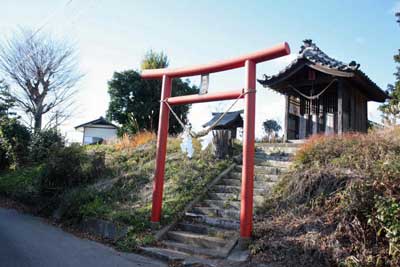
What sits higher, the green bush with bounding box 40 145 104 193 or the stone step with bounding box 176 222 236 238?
the green bush with bounding box 40 145 104 193

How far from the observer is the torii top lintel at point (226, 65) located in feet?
17.3

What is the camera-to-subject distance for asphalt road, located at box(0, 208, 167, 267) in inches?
197

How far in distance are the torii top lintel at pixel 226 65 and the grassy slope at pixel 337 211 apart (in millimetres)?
2400

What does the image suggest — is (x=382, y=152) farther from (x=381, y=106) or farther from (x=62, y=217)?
(x=381, y=106)

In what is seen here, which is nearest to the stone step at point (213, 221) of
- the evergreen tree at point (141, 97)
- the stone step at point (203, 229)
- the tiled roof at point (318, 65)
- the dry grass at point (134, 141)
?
the stone step at point (203, 229)

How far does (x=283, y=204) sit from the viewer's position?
19.7 ft

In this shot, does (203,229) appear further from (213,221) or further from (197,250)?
(197,250)

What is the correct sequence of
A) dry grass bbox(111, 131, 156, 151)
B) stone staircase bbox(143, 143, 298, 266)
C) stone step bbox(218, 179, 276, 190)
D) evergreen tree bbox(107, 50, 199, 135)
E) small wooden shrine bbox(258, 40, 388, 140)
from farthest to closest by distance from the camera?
evergreen tree bbox(107, 50, 199, 135), dry grass bbox(111, 131, 156, 151), small wooden shrine bbox(258, 40, 388, 140), stone step bbox(218, 179, 276, 190), stone staircase bbox(143, 143, 298, 266)

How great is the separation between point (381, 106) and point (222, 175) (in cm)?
1588

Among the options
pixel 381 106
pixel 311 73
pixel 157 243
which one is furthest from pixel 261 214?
pixel 381 106

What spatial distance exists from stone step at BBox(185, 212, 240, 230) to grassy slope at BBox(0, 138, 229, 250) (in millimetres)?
374

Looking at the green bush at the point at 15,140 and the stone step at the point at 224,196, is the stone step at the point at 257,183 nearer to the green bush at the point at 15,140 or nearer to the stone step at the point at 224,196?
the stone step at the point at 224,196

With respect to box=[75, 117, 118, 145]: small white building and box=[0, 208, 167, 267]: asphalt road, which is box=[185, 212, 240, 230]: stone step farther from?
box=[75, 117, 118, 145]: small white building

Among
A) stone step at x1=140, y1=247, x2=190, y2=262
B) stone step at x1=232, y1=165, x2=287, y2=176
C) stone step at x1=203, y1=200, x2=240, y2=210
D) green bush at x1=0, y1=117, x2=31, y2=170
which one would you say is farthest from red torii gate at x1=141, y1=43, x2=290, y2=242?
green bush at x1=0, y1=117, x2=31, y2=170
